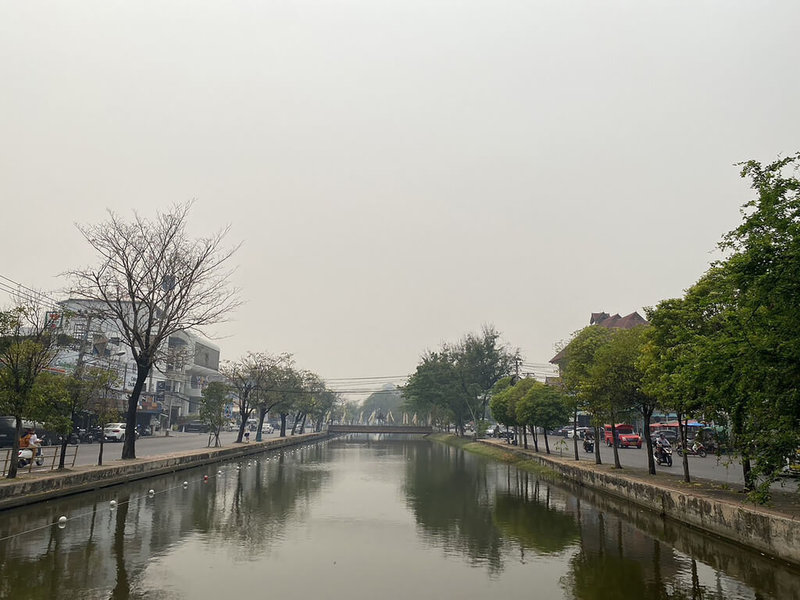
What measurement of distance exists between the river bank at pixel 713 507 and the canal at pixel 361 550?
44cm

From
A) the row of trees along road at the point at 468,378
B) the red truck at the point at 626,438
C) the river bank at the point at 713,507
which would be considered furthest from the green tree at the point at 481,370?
the river bank at the point at 713,507

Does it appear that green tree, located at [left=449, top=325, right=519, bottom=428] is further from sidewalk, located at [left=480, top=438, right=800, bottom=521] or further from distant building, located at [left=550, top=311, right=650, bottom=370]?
sidewalk, located at [left=480, top=438, right=800, bottom=521]

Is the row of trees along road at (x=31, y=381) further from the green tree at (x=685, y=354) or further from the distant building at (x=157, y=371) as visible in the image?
the distant building at (x=157, y=371)

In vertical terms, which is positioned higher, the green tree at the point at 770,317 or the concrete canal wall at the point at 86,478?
the green tree at the point at 770,317

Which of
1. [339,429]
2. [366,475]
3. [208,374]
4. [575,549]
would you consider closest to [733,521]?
[575,549]

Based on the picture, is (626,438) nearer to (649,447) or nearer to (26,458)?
(649,447)

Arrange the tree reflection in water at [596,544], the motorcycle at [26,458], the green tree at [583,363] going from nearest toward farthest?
the tree reflection in water at [596,544] < the motorcycle at [26,458] < the green tree at [583,363]

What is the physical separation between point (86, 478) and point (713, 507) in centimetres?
2419

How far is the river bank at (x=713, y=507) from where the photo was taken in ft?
45.6

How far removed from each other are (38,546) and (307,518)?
26.7 feet

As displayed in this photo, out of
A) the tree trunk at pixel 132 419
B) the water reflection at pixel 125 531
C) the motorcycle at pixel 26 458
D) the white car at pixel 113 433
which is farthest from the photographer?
the white car at pixel 113 433

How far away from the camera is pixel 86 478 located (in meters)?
25.0

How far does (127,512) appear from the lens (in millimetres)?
20438

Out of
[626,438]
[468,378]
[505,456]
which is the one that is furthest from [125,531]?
Result: [468,378]
